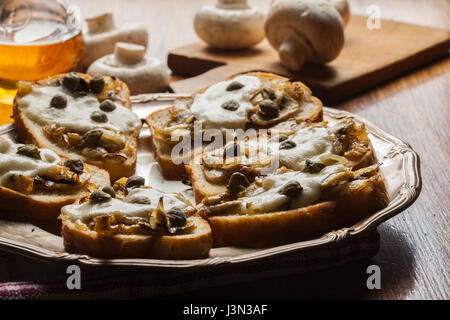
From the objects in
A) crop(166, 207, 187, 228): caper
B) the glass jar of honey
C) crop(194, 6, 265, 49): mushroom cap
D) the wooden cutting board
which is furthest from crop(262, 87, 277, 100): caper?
crop(194, 6, 265, 49): mushroom cap

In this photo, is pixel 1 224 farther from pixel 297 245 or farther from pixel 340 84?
pixel 340 84

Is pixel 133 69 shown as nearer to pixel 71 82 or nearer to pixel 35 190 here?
pixel 71 82

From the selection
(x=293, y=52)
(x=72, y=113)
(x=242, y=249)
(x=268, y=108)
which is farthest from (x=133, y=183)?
(x=293, y=52)

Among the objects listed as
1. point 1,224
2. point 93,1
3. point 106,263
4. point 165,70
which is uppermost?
point 106,263

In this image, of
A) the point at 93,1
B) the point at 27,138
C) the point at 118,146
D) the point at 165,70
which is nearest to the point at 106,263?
the point at 118,146

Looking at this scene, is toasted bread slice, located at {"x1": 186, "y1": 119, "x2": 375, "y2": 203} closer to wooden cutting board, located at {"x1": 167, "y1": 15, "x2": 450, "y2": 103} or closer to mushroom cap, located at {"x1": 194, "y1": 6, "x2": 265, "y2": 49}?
wooden cutting board, located at {"x1": 167, "y1": 15, "x2": 450, "y2": 103}

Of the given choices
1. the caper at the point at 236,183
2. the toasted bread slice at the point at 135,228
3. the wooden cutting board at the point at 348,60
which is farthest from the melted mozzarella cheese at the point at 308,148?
the wooden cutting board at the point at 348,60

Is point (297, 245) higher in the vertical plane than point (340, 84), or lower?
higher
